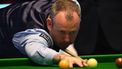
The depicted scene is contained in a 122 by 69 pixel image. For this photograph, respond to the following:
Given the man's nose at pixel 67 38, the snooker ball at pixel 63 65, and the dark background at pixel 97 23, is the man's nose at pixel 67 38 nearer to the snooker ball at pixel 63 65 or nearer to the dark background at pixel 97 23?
the snooker ball at pixel 63 65

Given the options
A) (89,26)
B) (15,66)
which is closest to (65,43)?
(15,66)

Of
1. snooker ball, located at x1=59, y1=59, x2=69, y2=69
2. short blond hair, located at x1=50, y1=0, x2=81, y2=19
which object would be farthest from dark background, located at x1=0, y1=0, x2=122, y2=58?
snooker ball, located at x1=59, y1=59, x2=69, y2=69

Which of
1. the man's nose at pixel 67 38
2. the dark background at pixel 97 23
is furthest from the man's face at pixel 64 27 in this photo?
the dark background at pixel 97 23

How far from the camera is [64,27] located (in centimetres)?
257

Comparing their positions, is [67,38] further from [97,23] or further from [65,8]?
[97,23]

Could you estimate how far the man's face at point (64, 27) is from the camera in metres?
2.57

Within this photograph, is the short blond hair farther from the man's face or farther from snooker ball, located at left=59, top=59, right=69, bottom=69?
snooker ball, located at left=59, top=59, right=69, bottom=69

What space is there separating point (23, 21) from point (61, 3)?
2.56ft

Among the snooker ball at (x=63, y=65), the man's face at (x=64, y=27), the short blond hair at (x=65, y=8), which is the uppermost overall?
the short blond hair at (x=65, y=8)

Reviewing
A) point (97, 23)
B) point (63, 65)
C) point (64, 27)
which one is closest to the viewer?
point (63, 65)

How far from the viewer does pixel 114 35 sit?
4.43m

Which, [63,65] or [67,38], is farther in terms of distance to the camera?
[67,38]

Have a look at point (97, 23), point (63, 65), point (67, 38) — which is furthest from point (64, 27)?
point (97, 23)

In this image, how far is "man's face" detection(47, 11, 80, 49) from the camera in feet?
8.43
